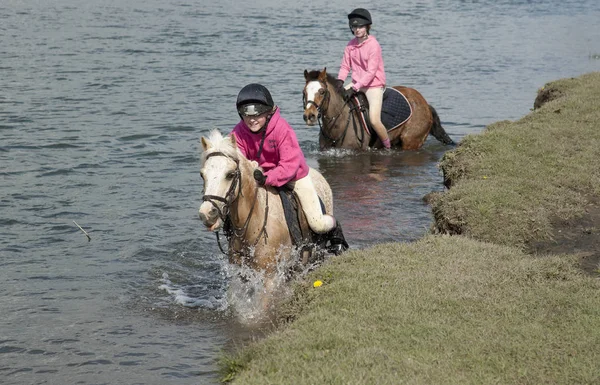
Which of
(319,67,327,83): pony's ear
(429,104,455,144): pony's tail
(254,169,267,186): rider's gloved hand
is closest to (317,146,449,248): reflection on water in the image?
(429,104,455,144): pony's tail

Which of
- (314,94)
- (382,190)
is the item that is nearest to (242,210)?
(382,190)

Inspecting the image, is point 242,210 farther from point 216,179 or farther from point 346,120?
point 346,120

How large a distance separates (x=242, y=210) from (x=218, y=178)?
0.65m

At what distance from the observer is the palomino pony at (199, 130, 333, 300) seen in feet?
24.0

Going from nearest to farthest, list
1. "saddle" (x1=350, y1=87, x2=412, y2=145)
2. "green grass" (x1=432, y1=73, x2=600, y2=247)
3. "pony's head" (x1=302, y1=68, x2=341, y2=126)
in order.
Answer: "green grass" (x1=432, y1=73, x2=600, y2=247) → "pony's head" (x1=302, y1=68, x2=341, y2=126) → "saddle" (x1=350, y1=87, x2=412, y2=145)

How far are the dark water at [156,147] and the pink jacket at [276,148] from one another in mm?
1136

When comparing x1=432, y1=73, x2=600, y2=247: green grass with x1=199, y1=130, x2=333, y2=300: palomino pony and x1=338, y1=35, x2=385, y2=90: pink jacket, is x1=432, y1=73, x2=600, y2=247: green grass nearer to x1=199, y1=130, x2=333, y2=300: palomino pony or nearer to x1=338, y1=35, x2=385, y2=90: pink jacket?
x1=199, y1=130, x2=333, y2=300: palomino pony

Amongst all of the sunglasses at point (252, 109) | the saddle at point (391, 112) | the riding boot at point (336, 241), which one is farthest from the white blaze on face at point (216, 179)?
the saddle at point (391, 112)

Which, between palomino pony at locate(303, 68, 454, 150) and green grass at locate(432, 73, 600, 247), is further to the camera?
palomino pony at locate(303, 68, 454, 150)

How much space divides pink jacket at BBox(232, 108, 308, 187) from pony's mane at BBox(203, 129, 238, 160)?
0.64 metres

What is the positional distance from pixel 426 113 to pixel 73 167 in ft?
23.1

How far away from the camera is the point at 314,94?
15.1 meters

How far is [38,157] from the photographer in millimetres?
15898

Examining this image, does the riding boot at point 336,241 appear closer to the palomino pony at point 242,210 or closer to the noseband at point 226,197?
the palomino pony at point 242,210
